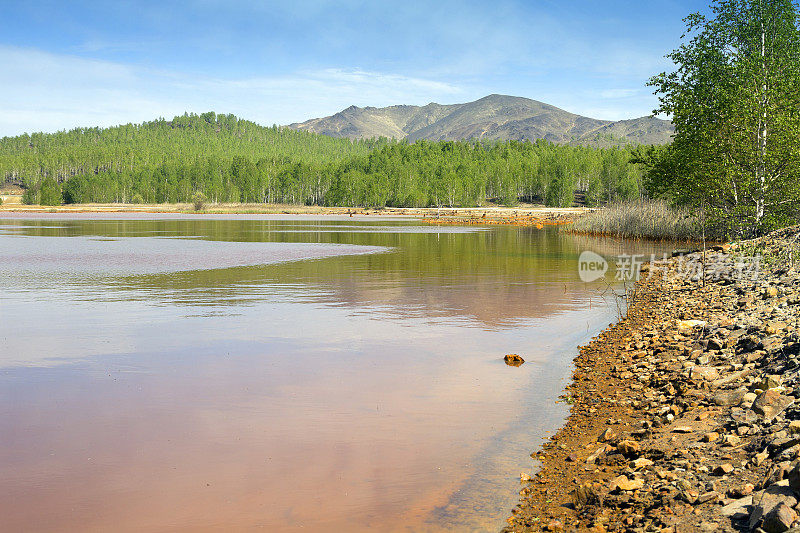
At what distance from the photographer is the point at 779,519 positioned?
5.30m

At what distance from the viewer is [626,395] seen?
440 inches

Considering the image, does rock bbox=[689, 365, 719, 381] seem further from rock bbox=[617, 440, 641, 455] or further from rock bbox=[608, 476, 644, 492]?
rock bbox=[608, 476, 644, 492]

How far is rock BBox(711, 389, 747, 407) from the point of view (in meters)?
9.14

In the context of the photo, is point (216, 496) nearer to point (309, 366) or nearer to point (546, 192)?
point (309, 366)

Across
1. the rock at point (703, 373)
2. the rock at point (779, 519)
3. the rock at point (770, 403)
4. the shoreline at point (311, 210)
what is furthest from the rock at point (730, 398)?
the shoreline at point (311, 210)

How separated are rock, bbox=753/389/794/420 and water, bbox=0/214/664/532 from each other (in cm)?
302

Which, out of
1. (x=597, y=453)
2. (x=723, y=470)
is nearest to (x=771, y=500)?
(x=723, y=470)

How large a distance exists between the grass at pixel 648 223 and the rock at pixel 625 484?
43096 mm

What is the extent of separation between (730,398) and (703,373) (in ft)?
5.02

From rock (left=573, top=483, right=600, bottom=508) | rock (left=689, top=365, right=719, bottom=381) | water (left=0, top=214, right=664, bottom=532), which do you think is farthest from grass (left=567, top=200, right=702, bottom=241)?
rock (left=573, top=483, right=600, bottom=508)

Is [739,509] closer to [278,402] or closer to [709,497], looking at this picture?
[709,497]

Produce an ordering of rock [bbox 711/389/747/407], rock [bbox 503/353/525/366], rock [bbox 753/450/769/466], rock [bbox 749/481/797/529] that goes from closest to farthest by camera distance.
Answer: rock [bbox 749/481/797/529] → rock [bbox 753/450/769/466] → rock [bbox 711/389/747/407] → rock [bbox 503/353/525/366]

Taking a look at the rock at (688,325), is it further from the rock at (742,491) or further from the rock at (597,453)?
the rock at (742,491)

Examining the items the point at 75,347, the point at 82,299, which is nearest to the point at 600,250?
the point at 82,299
